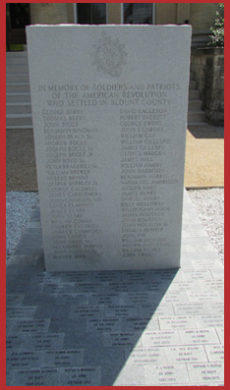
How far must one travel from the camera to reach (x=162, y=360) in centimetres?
260

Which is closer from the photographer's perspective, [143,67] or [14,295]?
[143,67]

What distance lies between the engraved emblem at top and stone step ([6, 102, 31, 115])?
364 inches

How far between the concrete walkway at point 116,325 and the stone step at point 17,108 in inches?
344

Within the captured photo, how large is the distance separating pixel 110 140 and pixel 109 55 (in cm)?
77

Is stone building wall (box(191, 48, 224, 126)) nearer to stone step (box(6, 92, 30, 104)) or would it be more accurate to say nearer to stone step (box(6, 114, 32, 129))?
stone step (box(6, 114, 32, 129))

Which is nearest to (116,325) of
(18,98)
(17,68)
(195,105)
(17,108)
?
(17,108)

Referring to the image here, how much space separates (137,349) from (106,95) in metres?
2.24

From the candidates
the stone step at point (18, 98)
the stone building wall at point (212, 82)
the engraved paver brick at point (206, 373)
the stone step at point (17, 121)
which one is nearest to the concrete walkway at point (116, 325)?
the engraved paver brick at point (206, 373)

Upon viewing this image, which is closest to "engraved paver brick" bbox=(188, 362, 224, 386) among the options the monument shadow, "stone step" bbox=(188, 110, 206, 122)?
the monument shadow

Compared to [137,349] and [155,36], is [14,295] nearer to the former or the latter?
[137,349]

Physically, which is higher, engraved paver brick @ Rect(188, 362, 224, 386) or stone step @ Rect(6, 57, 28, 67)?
stone step @ Rect(6, 57, 28, 67)

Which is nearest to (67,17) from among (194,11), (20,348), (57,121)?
(194,11)

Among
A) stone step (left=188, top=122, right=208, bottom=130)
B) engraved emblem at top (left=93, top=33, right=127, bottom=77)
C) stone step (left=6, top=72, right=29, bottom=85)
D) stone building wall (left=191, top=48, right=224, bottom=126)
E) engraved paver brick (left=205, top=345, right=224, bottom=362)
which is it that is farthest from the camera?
stone step (left=6, top=72, right=29, bottom=85)

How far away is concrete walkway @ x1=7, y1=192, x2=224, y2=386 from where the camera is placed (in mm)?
2508
